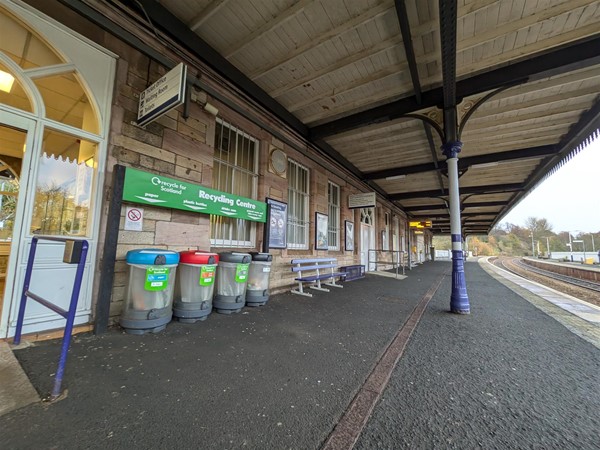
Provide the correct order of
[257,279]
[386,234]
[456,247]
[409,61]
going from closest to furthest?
1. [409,61]
2. [257,279]
3. [456,247]
4. [386,234]

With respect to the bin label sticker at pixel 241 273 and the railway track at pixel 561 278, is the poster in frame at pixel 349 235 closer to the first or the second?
the bin label sticker at pixel 241 273

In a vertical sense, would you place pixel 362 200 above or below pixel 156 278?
above

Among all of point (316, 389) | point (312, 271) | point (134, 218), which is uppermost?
point (134, 218)

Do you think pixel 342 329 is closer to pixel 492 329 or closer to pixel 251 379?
pixel 251 379

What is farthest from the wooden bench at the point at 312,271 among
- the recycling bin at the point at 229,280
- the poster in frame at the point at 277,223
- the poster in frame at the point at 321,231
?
the recycling bin at the point at 229,280

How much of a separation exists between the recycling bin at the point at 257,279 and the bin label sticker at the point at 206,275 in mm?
945

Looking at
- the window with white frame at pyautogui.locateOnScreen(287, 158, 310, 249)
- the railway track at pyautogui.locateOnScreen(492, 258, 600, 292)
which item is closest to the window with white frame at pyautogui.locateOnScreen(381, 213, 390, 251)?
the window with white frame at pyautogui.locateOnScreen(287, 158, 310, 249)

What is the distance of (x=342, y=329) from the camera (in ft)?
10.6

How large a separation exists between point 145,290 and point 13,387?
1.16 m

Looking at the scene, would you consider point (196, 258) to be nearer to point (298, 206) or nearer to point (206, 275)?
point (206, 275)

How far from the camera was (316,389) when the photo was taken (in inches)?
Result: 72.5

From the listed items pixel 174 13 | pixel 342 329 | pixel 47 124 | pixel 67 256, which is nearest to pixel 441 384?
pixel 342 329

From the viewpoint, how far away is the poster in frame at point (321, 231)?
6.93 m

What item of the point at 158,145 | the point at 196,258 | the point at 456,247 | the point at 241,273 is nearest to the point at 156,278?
the point at 196,258
